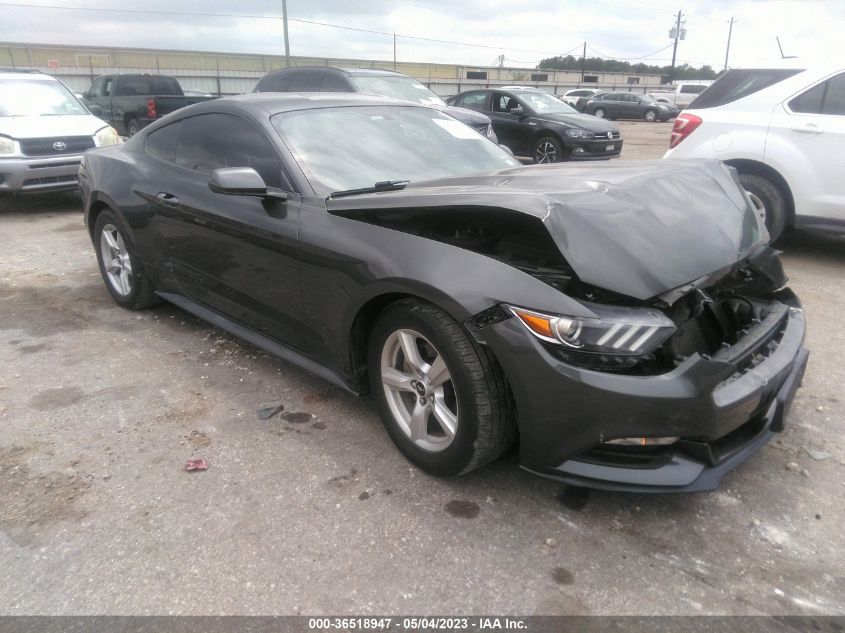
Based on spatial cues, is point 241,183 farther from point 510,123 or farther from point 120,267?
point 510,123

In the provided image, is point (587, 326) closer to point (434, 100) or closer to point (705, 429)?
point (705, 429)

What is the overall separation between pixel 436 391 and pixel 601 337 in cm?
73

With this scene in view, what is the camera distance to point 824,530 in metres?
2.42

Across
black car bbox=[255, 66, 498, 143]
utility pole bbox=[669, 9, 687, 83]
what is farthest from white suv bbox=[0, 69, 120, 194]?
utility pole bbox=[669, 9, 687, 83]

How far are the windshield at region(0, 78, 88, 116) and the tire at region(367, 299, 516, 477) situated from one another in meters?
8.61

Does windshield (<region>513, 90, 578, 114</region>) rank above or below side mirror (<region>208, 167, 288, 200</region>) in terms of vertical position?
above

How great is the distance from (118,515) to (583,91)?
3903 centimetres

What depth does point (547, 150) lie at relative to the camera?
12109 mm

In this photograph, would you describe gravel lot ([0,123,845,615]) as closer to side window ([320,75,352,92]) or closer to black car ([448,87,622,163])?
side window ([320,75,352,92])

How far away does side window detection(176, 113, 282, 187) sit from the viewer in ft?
10.8

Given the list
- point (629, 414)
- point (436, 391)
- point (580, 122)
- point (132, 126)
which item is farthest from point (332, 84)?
point (629, 414)

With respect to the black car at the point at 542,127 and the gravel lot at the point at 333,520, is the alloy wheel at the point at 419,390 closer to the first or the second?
the gravel lot at the point at 333,520

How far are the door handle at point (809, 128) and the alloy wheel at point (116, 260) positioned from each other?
18.6ft

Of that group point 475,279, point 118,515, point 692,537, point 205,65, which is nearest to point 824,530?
point 692,537
